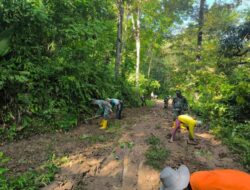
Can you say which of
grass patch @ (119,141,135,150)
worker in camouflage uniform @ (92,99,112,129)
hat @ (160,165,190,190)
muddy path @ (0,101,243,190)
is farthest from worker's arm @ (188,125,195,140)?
hat @ (160,165,190,190)

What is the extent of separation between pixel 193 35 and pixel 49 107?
12218 millimetres

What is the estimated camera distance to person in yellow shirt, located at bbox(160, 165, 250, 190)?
3.09 metres

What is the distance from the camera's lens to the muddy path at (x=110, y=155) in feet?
22.4

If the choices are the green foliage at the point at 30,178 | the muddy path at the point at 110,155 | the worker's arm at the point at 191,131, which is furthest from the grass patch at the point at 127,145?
the green foliage at the point at 30,178

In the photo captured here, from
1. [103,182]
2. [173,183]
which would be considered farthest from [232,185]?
[103,182]

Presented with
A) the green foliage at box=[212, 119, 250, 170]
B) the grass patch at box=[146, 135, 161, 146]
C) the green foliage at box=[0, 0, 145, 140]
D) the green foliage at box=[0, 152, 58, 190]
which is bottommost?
the green foliage at box=[0, 152, 58, 190]

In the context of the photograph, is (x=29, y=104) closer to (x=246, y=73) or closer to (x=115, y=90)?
(x=115, y=90)

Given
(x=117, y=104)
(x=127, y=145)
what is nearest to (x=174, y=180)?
(x=127, y=145)

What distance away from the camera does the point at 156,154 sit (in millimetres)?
7746

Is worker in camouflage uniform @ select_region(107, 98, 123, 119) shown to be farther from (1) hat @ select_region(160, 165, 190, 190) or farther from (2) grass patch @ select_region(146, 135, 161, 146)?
(1) hat @ select_region(160, 165, 190, 190)

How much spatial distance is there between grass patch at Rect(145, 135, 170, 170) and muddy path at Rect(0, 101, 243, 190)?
0.13 metres

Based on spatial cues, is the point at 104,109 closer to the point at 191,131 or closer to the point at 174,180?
the point at 191,131

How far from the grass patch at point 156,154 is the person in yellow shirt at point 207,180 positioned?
11.9 feet

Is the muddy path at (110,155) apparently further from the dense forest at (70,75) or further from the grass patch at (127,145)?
the dense forest at (70,75)
